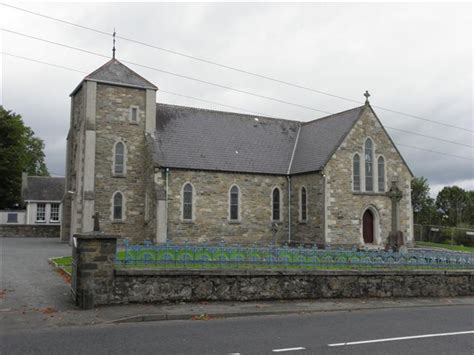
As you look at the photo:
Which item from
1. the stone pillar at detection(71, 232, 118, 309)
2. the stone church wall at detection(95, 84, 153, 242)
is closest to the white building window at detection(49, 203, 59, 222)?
the stone church wall at detection(95, 84, 153, 242)

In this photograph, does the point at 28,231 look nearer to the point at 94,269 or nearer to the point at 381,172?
the point at 381,172

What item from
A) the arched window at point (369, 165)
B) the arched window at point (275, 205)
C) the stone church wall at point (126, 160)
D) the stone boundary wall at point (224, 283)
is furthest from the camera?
the arched window at point (275, 205)

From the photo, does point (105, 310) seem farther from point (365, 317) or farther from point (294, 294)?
point (365, 317)

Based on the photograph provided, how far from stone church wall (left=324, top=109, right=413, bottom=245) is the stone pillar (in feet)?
63.5

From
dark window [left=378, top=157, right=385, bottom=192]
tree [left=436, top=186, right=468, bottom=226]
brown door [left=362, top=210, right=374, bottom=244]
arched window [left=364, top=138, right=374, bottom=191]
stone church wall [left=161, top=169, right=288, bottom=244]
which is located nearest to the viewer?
stone church wall [left=161, top=169, right=288, bottom=244]

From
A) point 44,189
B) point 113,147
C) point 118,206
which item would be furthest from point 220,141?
point 44,189

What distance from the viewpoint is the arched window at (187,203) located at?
2943 cm

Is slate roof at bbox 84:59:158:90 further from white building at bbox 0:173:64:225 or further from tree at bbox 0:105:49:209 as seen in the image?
tree at bbox 0:105:49:209

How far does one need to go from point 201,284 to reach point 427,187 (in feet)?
187

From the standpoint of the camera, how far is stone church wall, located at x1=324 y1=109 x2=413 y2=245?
29.8 meters

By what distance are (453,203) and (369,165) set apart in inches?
1515

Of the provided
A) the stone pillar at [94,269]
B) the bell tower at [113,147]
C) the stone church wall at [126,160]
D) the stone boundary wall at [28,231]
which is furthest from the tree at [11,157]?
the stone pillar at [94,269]

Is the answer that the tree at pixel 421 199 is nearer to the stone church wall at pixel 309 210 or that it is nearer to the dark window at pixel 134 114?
the stone church wall at pixel 309 210

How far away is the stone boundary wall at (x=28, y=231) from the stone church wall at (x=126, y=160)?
1444cm
